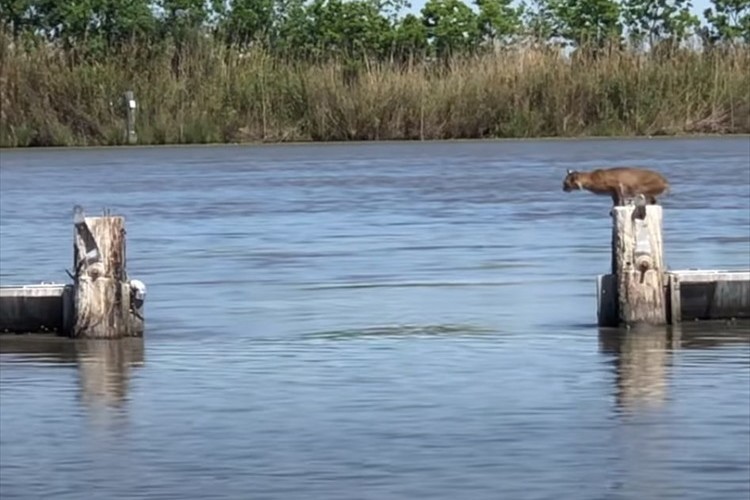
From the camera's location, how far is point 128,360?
10828 mm

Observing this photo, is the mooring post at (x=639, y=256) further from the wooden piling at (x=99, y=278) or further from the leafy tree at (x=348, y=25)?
the leafy tree at (x=348, y=25)

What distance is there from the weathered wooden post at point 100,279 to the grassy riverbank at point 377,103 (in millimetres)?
23120

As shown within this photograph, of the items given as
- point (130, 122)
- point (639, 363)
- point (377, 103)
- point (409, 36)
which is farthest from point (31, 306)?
point (409, 36)

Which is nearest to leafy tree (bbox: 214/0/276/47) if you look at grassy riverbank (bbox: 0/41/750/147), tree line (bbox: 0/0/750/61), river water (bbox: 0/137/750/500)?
tree line (bbox: 0/0/750/61)

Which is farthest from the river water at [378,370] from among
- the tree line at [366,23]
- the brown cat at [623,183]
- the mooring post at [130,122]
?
the tree line at [366,23]

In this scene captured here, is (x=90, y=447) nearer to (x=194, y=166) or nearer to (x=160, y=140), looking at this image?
(x=194, y=166)

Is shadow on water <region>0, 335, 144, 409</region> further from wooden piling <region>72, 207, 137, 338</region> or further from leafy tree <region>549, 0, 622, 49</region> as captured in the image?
leafy tree <region>549, 0, 622, 49</region>

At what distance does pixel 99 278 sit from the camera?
11.2 meters

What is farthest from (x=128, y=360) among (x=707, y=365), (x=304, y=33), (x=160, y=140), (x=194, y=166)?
(x=304, y=33)

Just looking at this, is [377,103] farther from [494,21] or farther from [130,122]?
[494,21]

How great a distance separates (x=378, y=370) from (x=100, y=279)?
163 centimetres

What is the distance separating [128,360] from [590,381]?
226 cm

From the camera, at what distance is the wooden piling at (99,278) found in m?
11.2

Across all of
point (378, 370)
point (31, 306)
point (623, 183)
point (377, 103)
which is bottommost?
point (378, 370)
